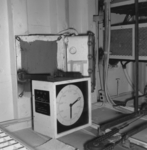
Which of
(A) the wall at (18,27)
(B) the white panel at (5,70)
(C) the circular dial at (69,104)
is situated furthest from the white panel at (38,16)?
(C) the circular dial at (69,104)

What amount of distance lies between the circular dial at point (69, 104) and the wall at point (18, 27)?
35cm

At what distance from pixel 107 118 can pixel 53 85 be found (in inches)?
23.3

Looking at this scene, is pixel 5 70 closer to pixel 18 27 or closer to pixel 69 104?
pixel 18 27

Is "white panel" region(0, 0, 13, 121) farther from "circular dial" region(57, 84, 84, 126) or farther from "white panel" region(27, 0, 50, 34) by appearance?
"circular dial" region(57, 84, 84, 126)

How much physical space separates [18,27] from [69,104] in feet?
2.00

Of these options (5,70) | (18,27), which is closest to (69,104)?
(5,70)

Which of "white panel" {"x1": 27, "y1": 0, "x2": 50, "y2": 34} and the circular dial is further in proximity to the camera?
"white panel" {"x1": 27, "y1": 0, "x2": 50, "y2": 34}

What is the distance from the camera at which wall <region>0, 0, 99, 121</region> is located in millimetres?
1470

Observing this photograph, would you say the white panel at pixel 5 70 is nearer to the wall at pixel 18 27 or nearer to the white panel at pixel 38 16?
the wall at pixel 18 27

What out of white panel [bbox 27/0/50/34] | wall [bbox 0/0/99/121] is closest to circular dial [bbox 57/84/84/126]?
wall [bbox 0/0/99/121]

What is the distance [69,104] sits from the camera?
4.47ft

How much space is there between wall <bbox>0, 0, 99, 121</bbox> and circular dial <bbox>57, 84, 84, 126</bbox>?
0.35m

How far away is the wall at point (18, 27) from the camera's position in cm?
147

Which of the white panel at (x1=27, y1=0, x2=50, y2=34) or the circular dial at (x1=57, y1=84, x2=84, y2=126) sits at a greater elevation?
the white panel at (x1=27, y1=0, x2=50, y2=34)
